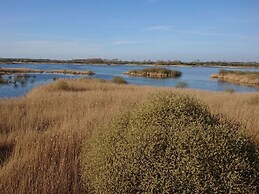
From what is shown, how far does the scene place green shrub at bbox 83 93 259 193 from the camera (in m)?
2.91

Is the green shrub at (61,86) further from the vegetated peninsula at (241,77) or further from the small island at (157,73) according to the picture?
the small island at (157,73)

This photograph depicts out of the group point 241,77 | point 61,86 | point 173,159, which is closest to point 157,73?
point 241,77

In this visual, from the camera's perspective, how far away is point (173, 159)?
298 centimetres

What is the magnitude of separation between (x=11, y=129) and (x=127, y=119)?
3894 millimetres

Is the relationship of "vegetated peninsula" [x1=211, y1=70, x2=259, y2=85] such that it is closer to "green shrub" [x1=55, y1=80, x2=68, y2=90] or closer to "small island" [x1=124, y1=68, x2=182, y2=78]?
"small island" [x1=124, y1=68, x2=182, y2=78]

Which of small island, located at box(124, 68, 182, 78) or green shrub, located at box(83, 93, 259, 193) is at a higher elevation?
green shrub, located at box(83, 93, 259, 193)

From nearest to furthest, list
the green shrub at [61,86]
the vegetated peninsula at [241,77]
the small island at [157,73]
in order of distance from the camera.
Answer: the green shrub at [61,86], the vegetated peninsula at [241,77], the small island at [157,73]

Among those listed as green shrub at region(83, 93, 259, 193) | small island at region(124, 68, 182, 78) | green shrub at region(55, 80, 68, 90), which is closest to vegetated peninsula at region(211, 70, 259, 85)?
small island at region(124, 68, 182, 78)

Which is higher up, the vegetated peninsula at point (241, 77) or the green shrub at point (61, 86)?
the green shrub at point (61, 86)

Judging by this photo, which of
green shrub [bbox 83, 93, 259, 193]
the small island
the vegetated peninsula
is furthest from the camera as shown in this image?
the small island

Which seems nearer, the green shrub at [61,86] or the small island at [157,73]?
the green shrub at [61,86]

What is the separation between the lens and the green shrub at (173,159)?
2.91 m

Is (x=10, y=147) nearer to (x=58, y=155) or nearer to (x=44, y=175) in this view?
(x=58, y=155)

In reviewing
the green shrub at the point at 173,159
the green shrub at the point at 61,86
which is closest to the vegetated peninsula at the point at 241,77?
the green shrub at the point at 61,86
